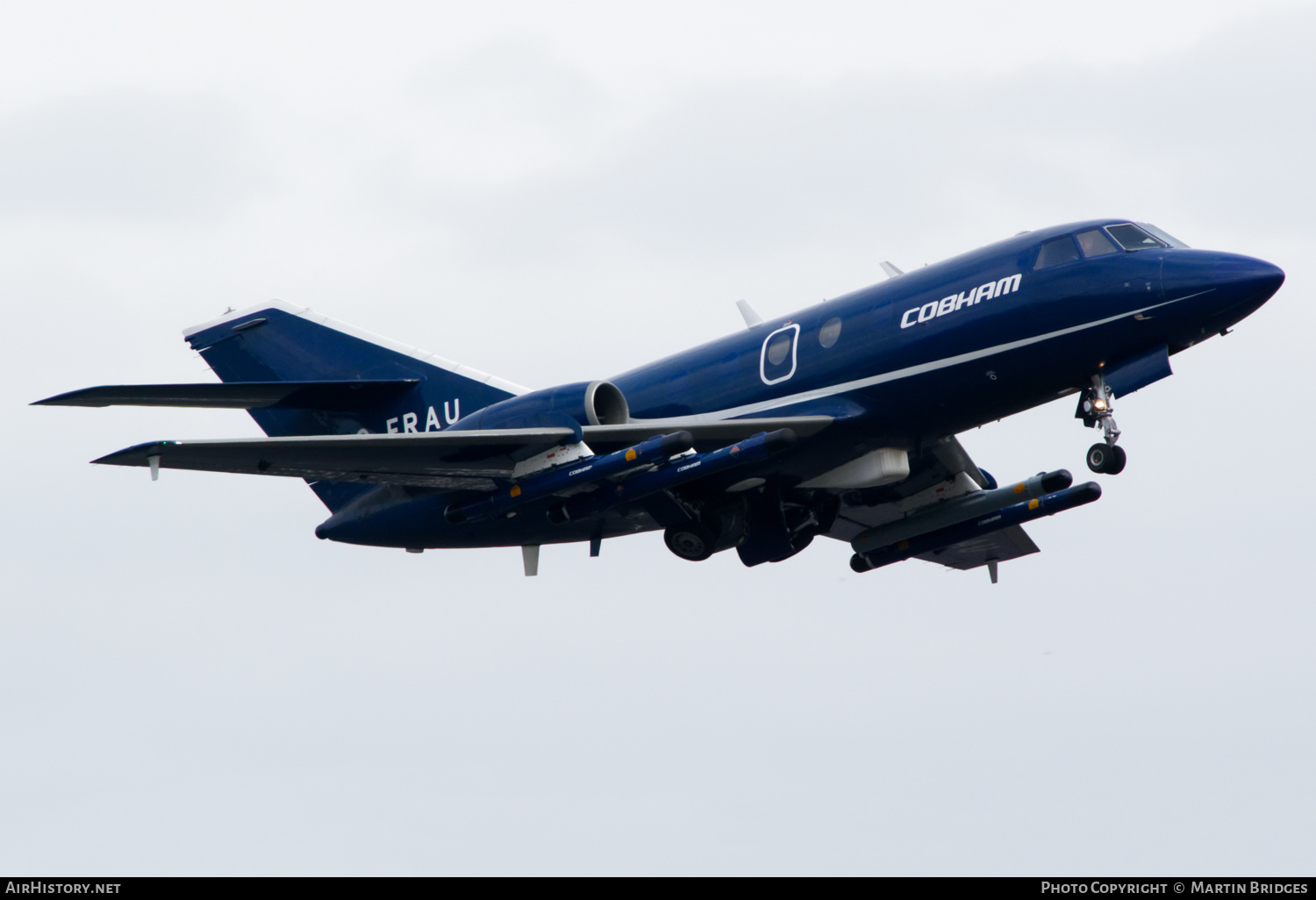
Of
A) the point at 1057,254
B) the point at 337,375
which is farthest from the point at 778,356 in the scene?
the point at 337,375

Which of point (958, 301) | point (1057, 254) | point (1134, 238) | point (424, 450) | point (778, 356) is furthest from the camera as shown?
point (778, 356)

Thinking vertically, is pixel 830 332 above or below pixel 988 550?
above

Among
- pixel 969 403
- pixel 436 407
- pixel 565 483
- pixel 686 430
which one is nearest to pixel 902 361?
pixel 969 403

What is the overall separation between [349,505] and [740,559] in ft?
21.1

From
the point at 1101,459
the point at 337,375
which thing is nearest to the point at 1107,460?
the point at 1101,459

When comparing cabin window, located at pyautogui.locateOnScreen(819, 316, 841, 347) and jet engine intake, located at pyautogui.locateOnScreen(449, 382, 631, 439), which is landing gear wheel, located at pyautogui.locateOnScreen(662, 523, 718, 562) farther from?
cabin window, located at pyautogui.locateOnScreen(819, 316, 841, 347)

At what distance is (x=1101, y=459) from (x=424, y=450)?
9.04 m

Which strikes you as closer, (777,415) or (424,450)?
(424,450)

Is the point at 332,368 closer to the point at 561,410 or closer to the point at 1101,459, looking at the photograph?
the point at 561,410

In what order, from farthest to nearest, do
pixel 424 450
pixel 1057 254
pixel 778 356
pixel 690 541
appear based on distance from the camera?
pixel 690 541 < pixel 778 356 < pixel 424 450 < pixel 1057 254

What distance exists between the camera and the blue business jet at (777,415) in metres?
21.6

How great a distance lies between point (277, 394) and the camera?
26750 millimetres

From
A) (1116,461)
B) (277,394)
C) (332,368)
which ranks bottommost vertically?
(1116,461)

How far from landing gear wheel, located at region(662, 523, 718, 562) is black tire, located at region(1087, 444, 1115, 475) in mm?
6178
